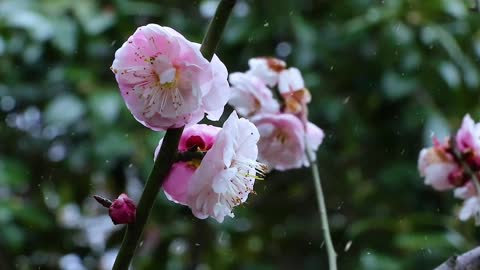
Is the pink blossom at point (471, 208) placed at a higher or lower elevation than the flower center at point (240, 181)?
lower

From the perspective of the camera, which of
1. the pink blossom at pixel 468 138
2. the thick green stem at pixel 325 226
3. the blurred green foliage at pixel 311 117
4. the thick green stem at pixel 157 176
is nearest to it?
the thick green stem at pixel 157 176

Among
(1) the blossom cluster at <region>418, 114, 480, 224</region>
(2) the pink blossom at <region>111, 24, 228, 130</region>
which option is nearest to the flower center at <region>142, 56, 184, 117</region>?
(2) the pink blossom at <region>111, 24, 228, 130</region>

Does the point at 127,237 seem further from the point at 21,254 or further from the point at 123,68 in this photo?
the point at 21,254

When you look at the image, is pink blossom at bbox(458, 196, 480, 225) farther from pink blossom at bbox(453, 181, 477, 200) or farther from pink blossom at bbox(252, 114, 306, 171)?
pink blossom at bbox(252, 114, 306, 171)

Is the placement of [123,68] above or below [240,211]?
above

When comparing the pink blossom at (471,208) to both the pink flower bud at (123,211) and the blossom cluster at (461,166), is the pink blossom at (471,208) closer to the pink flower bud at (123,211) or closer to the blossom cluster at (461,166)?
the blossom cluster at (461,166)

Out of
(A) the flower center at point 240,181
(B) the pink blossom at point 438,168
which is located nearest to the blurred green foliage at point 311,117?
(B) the pink blossom at point 438,168

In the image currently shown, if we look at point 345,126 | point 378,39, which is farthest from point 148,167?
point 378,39

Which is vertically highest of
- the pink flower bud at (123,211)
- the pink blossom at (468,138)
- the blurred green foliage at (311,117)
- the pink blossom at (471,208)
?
the pink flower bud at (123,211)
